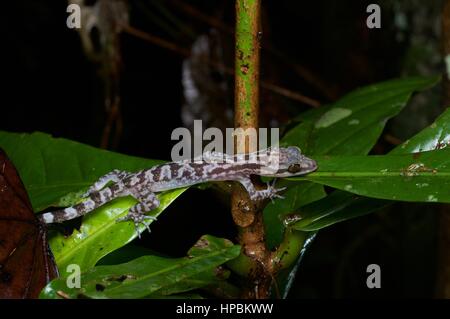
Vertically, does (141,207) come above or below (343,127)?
below

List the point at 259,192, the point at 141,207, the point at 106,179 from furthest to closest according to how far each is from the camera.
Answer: the point at 106,179 → the point at 141,207 → the point at 259,192

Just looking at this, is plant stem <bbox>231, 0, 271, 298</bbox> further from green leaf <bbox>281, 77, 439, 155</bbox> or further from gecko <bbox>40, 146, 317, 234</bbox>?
green leaf <bbox>281, 77, 439, 155</bbox>

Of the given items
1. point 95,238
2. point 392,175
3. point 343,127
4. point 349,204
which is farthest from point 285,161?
point 95,238

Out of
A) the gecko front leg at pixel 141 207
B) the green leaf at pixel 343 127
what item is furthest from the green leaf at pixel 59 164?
the green leaf at pixel 343 127

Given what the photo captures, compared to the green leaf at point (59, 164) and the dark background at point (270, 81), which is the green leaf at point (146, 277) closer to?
the green leaf at point (59, 164)

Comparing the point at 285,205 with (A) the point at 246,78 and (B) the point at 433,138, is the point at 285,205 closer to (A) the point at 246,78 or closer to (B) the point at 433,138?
(B) the point at 433,138

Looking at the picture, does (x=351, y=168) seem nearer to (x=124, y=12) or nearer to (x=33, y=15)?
(x=124, y=12)
